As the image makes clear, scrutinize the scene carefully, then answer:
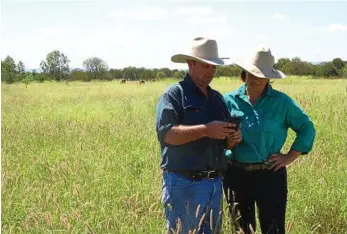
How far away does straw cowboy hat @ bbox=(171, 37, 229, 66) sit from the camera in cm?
269

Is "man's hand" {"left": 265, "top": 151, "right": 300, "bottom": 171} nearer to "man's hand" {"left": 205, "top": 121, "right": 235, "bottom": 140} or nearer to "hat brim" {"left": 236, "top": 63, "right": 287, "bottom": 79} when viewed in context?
"hat brim" {"left": 236, "top": 63, "right": 287, "bottom": 79}

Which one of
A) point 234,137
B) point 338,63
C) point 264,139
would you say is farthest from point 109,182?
point 338,63

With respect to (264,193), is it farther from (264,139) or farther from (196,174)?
(196,174)

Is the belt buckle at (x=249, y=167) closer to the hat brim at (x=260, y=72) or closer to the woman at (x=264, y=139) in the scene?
the woman at (x=264, y=139)

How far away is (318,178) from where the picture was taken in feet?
14.5

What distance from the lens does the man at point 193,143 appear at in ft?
8.65

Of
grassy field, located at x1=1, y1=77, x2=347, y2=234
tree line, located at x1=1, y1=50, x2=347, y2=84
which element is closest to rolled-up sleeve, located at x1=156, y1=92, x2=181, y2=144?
grassy field, located at x1=1, y1=77, x2=347, y2=234

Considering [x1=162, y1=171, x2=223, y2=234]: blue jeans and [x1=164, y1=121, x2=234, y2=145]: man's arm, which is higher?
[x1=164, y1=121, x2=234, y2=145]: man's arm

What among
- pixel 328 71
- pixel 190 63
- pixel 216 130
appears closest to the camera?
pixel 216 130

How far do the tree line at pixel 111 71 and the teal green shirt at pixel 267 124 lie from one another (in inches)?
565

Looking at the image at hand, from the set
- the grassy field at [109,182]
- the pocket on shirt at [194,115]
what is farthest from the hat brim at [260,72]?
the grassy field at [109,182]

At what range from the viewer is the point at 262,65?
309 cm

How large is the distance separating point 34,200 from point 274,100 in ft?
7.62

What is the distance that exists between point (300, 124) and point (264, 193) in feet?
1.87
